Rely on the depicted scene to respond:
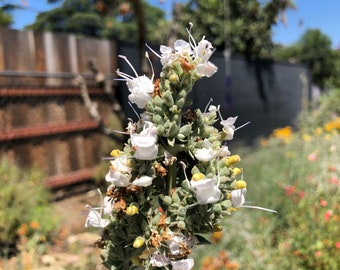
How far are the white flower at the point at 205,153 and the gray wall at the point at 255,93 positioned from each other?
4263 mm

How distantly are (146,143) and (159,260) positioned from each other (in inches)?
10.7

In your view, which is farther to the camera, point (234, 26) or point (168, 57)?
point (234, 26)

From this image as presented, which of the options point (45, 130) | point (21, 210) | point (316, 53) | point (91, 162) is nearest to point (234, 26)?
point (91, 162)

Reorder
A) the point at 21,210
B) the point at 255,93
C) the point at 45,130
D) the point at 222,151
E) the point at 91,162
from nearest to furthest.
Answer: the point at 222,151, the point at 21,210, the point at 45,130, the point at 91,162, the point at 255,93

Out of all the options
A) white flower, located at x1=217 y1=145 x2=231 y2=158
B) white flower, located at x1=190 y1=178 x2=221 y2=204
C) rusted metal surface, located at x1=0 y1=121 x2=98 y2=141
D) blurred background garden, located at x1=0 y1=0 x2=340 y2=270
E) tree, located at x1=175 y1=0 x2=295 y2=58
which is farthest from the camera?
tree, located at x1=175 y1=0 x2=295 y2=58

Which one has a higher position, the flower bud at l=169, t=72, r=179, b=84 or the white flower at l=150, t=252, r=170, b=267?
the flower bud at l=169, t=72, r=179, b=84

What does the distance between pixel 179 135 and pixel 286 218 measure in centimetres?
246

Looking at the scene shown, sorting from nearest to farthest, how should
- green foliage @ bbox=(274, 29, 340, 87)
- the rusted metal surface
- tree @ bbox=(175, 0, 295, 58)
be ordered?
1. the rusted metal surface
2. tree @ bbox=(175, 0, 295, 58)
3. green foliage @ bbox=(274, 29, 340, 87)

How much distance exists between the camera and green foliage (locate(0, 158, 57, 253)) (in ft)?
10.8

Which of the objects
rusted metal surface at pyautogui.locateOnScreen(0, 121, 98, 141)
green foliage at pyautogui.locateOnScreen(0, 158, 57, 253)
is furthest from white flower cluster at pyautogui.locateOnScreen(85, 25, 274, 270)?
rusted metal surface at pyautogui.locateOnScreen(0, 121, 98, 141)

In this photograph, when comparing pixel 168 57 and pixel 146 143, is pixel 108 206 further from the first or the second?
pixel 168 57

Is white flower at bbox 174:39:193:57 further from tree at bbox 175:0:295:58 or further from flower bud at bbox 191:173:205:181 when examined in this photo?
tree at bbox 175:0:295:58

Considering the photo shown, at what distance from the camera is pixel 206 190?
2.75 ft

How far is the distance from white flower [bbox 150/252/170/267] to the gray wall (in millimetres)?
4274
